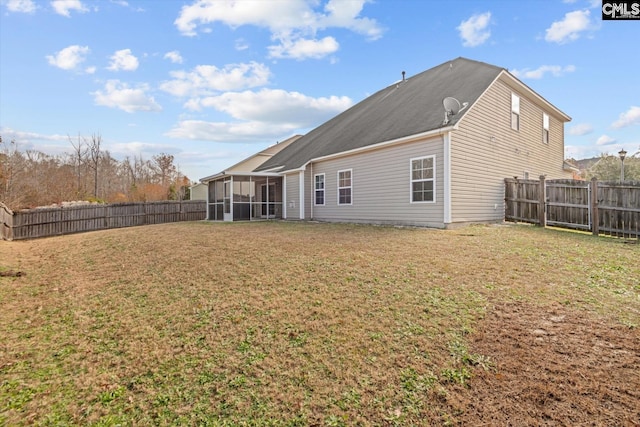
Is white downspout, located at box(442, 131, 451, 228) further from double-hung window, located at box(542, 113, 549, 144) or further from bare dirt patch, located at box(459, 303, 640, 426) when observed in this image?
double-hung window, located at box(542, 113, 549, 144)

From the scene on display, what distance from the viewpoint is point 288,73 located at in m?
17.1

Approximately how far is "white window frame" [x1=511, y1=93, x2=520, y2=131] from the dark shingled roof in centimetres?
158

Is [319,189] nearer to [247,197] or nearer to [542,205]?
[247,197]

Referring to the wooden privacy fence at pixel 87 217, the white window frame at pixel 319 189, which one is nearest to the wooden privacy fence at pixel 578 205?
the white window frame at pixel 319 189

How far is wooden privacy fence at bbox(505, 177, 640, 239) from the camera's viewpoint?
336 inches

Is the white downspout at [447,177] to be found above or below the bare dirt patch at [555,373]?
above

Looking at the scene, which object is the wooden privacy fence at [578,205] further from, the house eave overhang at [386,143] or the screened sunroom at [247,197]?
the screened sunroom at [247,197]

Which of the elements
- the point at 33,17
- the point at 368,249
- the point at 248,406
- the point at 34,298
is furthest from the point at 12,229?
the point at 248,406

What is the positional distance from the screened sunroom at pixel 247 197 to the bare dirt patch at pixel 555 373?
47.0 feet

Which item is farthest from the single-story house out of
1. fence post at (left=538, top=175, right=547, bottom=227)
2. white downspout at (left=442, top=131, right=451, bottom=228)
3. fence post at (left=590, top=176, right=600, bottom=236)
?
fence post at (left=590, top=176, right=600, bottom=236)

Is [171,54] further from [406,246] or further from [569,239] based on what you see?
[569,239]

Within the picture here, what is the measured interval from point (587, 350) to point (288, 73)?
17.4 meters

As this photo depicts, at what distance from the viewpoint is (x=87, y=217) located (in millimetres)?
17469

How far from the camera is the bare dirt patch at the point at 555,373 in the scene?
6.96ft
